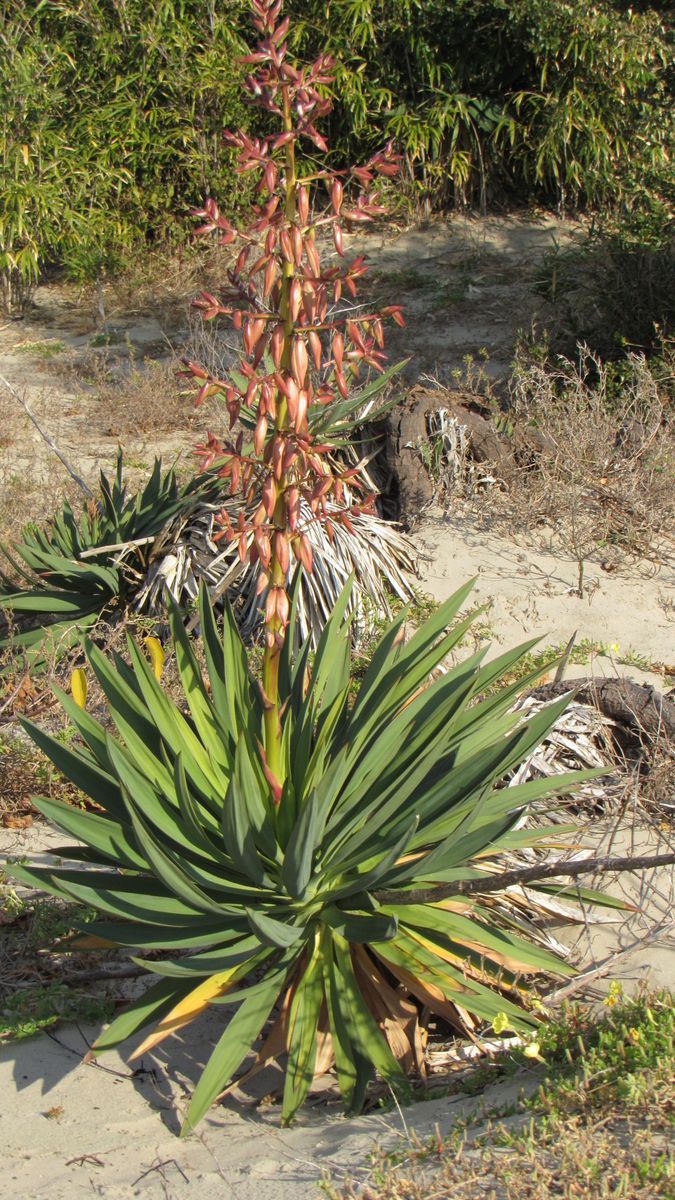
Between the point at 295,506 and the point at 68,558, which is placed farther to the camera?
the point at 68,558

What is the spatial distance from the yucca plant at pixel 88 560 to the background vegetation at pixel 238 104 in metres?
5.42

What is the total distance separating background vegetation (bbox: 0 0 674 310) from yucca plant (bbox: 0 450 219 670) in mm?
5421

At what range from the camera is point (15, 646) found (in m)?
5.34

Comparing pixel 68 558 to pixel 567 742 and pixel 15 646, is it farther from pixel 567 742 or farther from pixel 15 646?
pixel 567 742

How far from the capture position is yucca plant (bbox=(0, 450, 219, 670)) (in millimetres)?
5480

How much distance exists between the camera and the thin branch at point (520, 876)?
105 inches

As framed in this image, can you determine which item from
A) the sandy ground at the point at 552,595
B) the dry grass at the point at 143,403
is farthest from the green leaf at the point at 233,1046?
the dry grass at the point at 143,403

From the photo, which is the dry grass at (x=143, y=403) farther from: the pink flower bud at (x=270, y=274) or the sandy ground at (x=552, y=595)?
the pink flower bud at (x=270, y=274)

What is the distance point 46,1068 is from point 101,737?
912mm

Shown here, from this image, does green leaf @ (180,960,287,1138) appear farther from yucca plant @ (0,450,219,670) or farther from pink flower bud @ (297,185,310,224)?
yucca plant @ (0,450,219,670)

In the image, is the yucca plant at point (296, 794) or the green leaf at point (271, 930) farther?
the green leaf at point (271, 930)

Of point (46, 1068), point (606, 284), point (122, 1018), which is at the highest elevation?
point (606, 284)

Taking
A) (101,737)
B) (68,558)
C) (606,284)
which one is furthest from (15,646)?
(606,284)

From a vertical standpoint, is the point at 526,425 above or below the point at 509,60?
below
